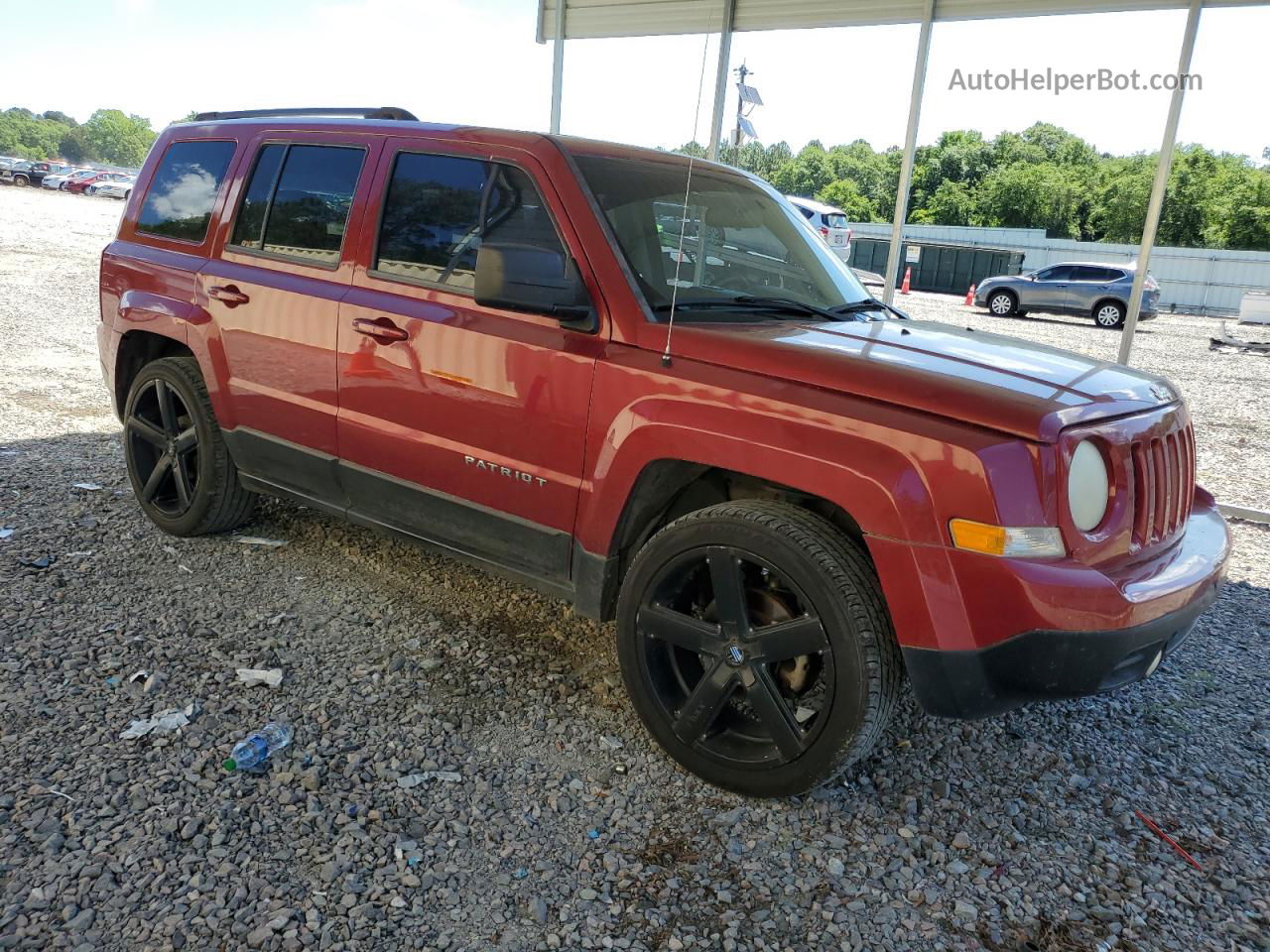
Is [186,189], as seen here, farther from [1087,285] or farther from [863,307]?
[1087,285]

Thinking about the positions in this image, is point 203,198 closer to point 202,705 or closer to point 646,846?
point 202,705

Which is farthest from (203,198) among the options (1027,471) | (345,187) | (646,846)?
(1027,471)

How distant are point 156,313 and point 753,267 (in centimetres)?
286

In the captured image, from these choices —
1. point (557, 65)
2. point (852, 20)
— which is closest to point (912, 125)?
point (852, 20)

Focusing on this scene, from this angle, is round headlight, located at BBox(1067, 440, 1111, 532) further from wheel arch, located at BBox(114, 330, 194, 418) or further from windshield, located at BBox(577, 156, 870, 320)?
wheel arch, located at BBox(114, 330, 194, 418)

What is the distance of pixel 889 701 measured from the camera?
2.78 metres

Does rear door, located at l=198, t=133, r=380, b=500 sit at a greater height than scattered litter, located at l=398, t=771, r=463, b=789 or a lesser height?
greater

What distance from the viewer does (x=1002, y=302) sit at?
24672 mm

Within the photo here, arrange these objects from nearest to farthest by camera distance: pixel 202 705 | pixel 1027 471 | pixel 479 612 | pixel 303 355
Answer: pixel 1027 471
pixel 202 705
pixel 303 355
pixel 479 612

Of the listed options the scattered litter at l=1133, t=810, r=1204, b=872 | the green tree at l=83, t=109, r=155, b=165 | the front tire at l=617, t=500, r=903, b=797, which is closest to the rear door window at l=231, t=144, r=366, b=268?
the front tire at l=617, t=500, r=903, b=797

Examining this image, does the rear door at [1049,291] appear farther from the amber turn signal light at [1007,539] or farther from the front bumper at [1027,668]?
the amber turn signal light at [1007,539]

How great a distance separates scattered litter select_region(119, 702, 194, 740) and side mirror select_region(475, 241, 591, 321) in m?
1.72

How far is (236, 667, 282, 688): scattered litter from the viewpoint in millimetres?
3535

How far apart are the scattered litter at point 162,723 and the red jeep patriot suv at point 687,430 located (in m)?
1.03
